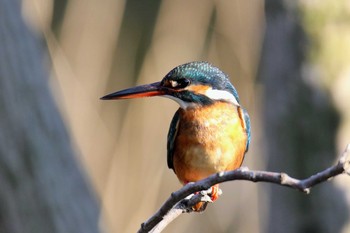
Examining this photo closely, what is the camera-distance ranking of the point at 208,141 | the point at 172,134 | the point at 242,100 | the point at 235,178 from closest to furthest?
the point at 235,178 < the point at 208,141 < the point at 172,134 < the point at 242,100

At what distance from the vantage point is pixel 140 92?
6.55 feet

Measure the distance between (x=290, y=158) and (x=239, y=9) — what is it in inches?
33.1

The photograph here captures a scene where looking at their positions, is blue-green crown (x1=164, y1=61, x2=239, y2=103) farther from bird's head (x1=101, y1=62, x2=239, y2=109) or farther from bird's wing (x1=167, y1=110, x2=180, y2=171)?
bird's wing (x1=167, y1=110, x2=180, y2=171)

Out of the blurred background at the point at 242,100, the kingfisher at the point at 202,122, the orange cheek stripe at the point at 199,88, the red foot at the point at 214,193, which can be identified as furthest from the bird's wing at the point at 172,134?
the blurred background at the point at 242,100

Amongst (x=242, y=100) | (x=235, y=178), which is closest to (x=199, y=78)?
(x=235, y=178)

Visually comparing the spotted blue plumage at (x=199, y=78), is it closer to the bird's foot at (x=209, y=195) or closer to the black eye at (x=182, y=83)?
the black eye at (x=182, y=83)

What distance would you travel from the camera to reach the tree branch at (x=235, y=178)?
3.93 feet

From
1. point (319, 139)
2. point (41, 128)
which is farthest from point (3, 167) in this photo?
point (319, 139)

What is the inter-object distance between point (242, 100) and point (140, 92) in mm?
2927

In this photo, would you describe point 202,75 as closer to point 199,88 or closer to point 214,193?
point 199,88

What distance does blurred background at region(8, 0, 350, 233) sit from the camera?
13.9 ft

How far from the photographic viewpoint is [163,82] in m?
2.08

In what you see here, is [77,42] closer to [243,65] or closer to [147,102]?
[147,102]

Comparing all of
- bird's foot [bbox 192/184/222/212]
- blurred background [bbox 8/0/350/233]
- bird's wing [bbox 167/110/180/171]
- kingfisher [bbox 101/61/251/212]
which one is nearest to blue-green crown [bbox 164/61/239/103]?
kingfisher [bbox 101/61/251/212]
